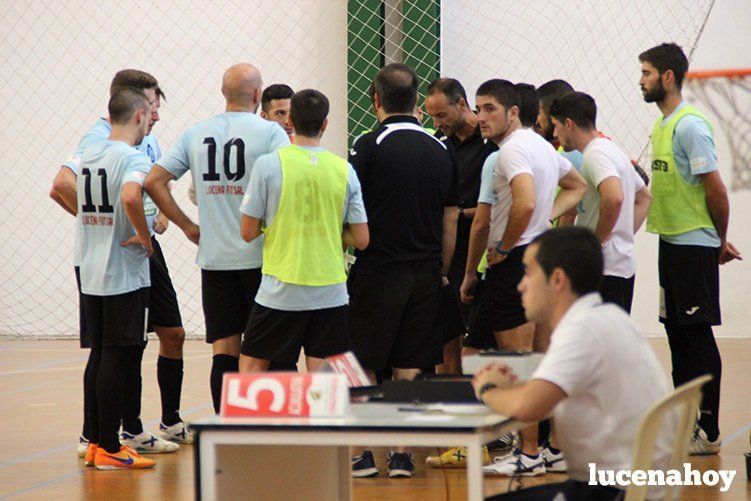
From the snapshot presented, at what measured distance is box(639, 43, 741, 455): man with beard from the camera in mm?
5258

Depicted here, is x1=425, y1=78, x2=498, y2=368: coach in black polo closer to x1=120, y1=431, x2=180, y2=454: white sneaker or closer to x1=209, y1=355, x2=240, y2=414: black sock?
x1=209, y1=355, x2=240, y2=414: black sock

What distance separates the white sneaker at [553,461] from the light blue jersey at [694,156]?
1179 mm

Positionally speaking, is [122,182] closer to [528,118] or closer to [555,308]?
[528,118]

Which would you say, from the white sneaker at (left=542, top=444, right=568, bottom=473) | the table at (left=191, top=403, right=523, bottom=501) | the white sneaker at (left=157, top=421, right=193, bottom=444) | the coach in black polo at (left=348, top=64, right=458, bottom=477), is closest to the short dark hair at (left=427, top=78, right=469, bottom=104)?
the coach in black polo at (left=348, top=64, right=458, bottom=477)

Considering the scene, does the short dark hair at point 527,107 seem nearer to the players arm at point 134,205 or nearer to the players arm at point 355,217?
the players arm at point 355,217

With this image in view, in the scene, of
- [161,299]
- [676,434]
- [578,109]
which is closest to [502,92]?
[578,109]

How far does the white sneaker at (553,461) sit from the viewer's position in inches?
196

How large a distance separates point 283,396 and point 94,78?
876cm

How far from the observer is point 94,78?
1088cm

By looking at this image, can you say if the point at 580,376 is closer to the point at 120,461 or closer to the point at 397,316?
the point at 397,316

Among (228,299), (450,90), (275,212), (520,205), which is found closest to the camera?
(275,212)

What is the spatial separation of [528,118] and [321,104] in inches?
45.4

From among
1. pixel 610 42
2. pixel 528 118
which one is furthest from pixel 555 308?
pixel 610 42

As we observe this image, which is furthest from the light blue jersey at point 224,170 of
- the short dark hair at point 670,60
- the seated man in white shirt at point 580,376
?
the seated man in white shirt at point 580,376
